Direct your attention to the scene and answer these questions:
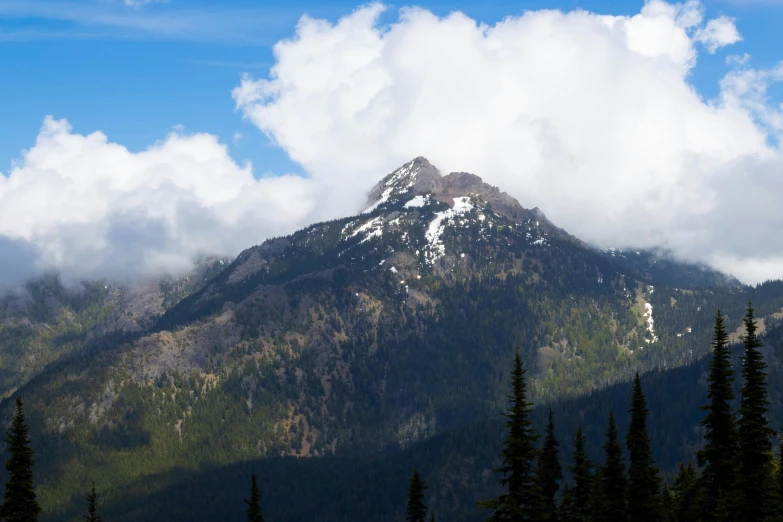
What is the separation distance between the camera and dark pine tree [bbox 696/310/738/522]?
276 feet

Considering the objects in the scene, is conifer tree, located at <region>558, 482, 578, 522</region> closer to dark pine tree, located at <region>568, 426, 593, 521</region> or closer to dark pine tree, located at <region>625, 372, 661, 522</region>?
dark pine tree, located at <region>568, 426, 593, 521</region>

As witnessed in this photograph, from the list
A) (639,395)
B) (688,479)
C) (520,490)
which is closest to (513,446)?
(520,490)

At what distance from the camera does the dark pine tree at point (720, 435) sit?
84250 millimetres

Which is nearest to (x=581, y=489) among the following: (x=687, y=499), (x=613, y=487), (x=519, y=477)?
(x=613, y=487)

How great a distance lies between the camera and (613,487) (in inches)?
3393

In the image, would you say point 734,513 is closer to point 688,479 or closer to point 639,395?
point 639,395

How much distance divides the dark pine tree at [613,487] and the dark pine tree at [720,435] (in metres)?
7.94

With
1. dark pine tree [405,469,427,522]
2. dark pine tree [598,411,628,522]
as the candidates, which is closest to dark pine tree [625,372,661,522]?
dark pine tree [598,411,628,522]

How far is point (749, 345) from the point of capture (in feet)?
271

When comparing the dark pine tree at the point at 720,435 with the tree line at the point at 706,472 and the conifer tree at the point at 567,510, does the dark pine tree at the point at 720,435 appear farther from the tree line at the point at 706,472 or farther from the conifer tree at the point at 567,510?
the conifer tree at the point at 567,510

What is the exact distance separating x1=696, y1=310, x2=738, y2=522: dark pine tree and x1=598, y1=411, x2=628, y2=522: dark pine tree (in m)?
7.94

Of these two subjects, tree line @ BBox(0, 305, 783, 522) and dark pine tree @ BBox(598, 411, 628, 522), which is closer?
tree line @ BBox(0, 305, 783, 522)

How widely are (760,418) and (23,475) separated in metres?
62.9

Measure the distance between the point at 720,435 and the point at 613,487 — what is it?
1095cm
